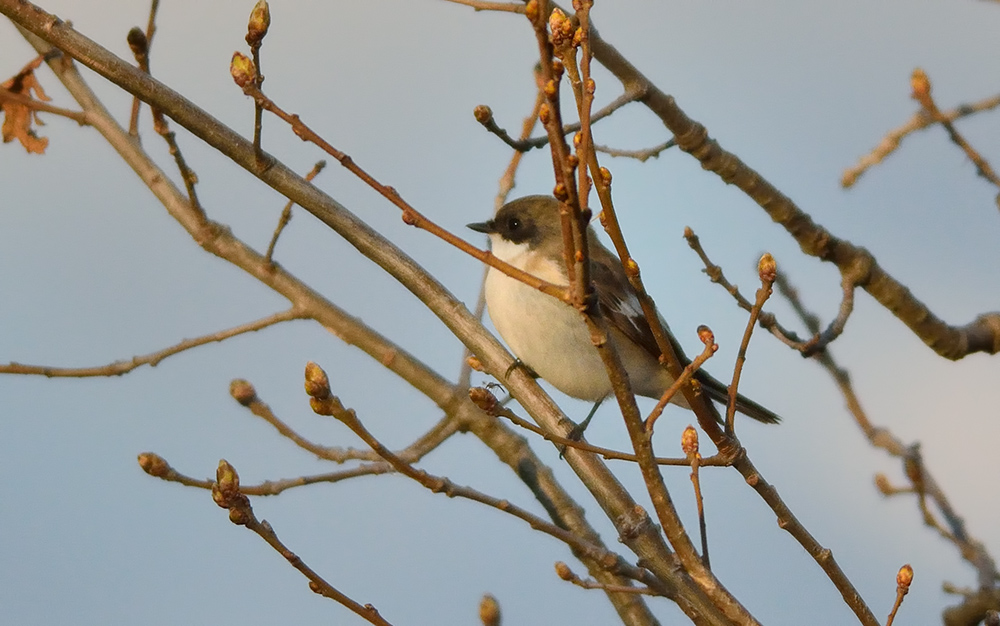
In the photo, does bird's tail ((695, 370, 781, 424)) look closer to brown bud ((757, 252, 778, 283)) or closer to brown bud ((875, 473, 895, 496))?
brown bud ((875, 473, 895, 496))

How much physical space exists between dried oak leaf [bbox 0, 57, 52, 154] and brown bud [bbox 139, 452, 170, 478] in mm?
1952

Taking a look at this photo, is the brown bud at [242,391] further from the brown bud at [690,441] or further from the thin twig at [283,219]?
the brown bud at [690,441]

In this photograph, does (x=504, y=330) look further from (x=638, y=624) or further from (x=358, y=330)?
(x=638, y=624)

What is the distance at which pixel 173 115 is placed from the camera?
2.77 m

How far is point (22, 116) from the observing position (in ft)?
12.9

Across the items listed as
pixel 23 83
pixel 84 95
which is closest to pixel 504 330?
pixel 84 95

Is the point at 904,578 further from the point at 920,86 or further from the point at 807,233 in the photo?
the point at 807,233

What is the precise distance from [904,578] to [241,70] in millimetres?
1776

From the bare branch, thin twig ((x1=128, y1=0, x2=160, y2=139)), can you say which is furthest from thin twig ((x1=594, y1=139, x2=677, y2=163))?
thin twig ((x1=128, y1=0, x2=160, y2=139))

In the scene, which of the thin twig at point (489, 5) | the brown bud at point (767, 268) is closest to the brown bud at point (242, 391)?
the thin twig at point (489, 5)

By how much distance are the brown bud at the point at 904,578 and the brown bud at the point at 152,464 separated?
65.9 inches

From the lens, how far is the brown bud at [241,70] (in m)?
2.09

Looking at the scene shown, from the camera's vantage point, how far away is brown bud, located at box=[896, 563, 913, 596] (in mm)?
2326

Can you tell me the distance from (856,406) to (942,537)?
52 cm
